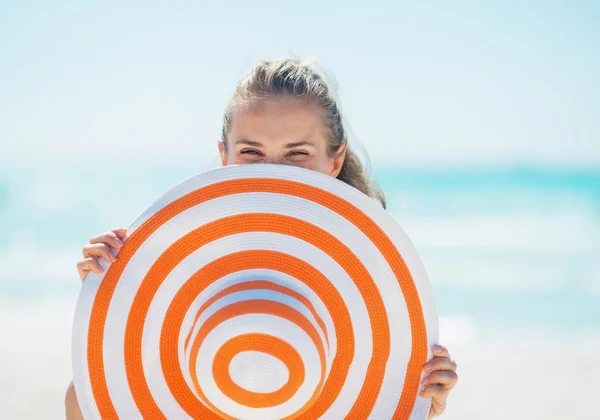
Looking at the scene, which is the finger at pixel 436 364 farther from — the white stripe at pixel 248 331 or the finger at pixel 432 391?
the white stripe at pixel 248 331

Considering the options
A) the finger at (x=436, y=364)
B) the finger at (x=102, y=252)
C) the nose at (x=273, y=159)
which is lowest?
the finger at (x=102, y=252)

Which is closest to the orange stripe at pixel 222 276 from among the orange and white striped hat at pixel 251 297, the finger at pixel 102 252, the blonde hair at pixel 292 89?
the orange and white striped hat at pixel 251 297

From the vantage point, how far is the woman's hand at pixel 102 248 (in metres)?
1.82

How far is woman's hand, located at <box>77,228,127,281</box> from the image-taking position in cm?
182

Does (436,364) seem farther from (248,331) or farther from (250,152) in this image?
(250,152)

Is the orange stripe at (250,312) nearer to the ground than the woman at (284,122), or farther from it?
nearer to the ground

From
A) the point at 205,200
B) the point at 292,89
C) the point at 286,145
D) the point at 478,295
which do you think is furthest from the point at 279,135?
the point at 478,295

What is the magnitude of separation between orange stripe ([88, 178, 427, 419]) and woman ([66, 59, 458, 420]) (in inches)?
16.1

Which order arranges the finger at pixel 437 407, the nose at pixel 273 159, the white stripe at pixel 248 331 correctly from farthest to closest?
the nose at pixel 273 159
the finger at pixel 437 407
the white stripe at pixel 248 331

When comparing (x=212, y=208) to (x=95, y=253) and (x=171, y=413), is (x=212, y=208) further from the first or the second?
(x=171, y=413)

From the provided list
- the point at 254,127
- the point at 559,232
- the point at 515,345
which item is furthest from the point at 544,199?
the point at 254,127

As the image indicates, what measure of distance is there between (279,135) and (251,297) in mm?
662

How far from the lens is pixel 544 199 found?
41.7 ft

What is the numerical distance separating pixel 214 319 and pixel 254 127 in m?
0.76
